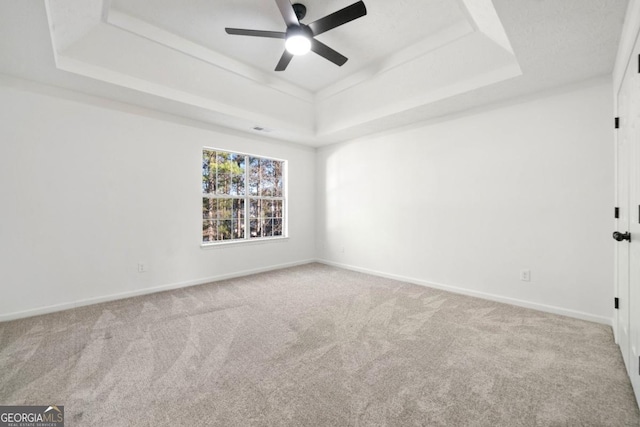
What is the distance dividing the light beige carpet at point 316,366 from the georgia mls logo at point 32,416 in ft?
0.15

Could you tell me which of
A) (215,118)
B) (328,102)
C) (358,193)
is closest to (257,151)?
(215,118)

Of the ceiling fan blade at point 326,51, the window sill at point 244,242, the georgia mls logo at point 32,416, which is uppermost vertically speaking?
the ceiling fan blade at point 326,51

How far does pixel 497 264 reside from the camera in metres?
3.38

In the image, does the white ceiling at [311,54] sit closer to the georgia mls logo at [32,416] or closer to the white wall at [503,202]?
the white wall at [503,202]

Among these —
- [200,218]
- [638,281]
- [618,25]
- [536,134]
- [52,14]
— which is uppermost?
[52,14]

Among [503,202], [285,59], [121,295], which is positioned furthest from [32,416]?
[503,202]

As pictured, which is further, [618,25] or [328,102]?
[328,102]

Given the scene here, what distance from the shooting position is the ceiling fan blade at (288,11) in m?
2.21

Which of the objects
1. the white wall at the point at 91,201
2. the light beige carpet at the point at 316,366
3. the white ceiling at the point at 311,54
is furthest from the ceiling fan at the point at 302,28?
the light beige carpet at the point at 316,366

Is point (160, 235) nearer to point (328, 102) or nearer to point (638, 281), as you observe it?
point (328, 102)

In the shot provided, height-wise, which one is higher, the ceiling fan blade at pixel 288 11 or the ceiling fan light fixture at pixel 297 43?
the ceiling fan blade at pixel 288 11

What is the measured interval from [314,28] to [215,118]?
81.8 inches

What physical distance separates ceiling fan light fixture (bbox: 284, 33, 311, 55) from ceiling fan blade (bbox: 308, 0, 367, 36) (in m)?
0.11

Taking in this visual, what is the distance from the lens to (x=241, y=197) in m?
4.78
